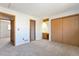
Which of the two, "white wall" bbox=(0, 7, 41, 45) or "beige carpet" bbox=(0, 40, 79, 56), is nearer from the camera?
"beige carpet" bbox=(0, 40, 79, 56)

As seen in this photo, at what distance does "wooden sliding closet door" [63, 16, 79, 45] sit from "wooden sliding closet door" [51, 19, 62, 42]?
37 cm

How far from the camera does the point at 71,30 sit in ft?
16.1

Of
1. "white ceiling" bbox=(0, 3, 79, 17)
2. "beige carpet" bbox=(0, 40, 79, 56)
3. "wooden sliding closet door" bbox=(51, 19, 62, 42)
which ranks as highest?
"white ceiling" bbox=(0, 3, 79, 17)

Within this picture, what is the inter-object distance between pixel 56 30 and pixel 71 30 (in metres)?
1.32

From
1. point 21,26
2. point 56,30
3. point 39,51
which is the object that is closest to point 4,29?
point 21,26

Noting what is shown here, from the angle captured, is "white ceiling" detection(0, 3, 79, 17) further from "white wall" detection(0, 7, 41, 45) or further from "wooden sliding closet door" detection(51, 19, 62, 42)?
"wooden sliding closet door" detection(51, 19, 62, 42)

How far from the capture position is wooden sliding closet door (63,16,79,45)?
15.2ft

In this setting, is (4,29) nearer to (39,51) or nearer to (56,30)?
(56,30)

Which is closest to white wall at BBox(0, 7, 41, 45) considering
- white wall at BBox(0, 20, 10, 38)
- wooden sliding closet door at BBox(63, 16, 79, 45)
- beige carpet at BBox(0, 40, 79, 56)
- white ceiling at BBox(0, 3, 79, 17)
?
white ceiling at BBox(0, 3, 79, 17)

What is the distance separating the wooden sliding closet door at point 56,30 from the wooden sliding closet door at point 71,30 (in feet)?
1.21

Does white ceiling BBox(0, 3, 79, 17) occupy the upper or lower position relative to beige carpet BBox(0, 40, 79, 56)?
upper

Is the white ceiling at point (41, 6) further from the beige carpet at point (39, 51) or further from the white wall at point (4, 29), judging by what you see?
the white wall at point (4, 29)

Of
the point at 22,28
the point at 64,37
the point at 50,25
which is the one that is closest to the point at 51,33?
the point at 50,25

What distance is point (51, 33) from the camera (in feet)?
21.1
